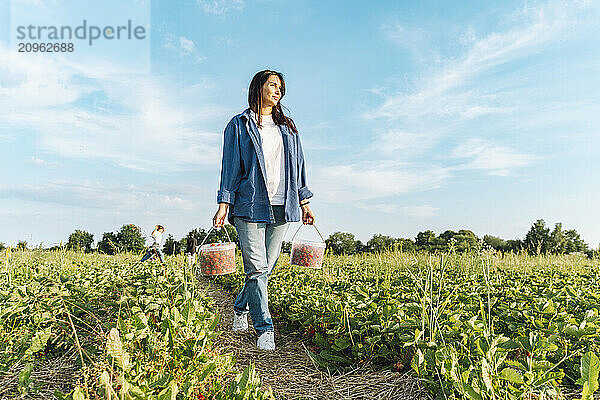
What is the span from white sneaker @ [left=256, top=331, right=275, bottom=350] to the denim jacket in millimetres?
784

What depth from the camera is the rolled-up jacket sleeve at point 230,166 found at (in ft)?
10.6

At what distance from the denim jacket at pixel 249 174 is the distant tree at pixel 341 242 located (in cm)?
993

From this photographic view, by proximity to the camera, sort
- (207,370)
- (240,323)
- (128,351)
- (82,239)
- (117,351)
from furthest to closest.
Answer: (82,239) → (240,323) → (128,351) → (207,370) → (117,351)

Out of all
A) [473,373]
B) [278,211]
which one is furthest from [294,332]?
[473,373]

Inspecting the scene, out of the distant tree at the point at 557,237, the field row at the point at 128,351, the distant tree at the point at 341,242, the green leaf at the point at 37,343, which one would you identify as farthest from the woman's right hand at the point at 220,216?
the distant tree at the point at 557,237

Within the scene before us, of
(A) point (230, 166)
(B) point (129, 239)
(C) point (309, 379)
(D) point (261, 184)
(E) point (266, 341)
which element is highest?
(A) point (230, 166)

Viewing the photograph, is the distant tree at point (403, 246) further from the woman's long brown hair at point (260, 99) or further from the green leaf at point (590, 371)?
the green leaf at point (590, 371)

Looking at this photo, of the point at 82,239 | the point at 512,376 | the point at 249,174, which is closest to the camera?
the point at 512,376

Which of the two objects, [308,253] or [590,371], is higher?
[308,253]

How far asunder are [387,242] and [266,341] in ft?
35.7

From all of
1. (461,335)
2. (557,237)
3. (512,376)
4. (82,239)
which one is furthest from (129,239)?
(557,237)

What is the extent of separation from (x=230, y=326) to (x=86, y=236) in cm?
1260

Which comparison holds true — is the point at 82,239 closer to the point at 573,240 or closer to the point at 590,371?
the point at 590,371

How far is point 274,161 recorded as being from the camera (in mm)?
3346
